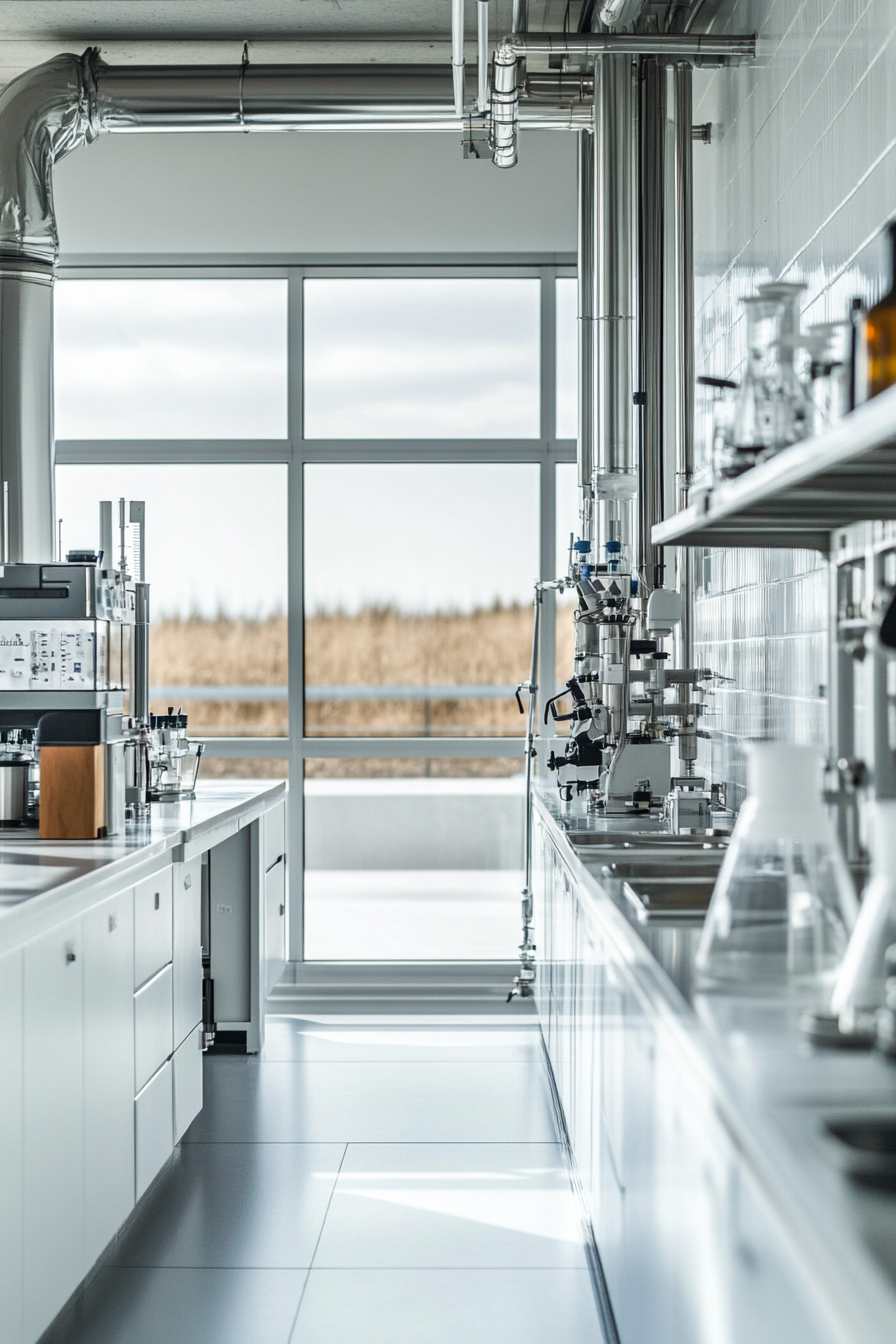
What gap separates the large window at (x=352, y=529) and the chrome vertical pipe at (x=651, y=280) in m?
1.47

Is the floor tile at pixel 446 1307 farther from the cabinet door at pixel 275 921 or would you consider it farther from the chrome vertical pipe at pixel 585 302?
the chrome vertical pipe at pixel 585 302

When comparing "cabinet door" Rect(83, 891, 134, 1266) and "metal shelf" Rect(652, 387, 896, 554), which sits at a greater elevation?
"metal shelf" Rect(652, 387, 896, 554)

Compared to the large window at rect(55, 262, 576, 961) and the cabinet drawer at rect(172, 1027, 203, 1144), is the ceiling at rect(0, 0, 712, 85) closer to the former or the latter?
the large window at rect(55, 262, 576, 961)

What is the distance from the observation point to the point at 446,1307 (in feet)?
9.04

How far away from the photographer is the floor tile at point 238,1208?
9.93 ft

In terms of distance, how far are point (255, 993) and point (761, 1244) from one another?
3877 millimetres

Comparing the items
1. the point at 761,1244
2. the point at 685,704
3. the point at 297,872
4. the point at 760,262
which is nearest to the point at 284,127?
the point at 760,262

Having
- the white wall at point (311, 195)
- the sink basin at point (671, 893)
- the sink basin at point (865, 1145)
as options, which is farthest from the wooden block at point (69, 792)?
the white wall at point (311, 195)

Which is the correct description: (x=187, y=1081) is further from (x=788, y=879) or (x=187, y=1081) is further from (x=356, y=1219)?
(x=788, y=879)

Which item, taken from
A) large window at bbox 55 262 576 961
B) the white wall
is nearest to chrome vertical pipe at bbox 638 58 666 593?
the white wall

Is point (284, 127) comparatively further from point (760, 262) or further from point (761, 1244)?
point (761, 1244)

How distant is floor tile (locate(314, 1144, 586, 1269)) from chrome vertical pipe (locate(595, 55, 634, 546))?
1907mm

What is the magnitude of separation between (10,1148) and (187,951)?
1.45 metres

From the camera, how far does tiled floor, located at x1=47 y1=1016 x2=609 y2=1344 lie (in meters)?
2.70
